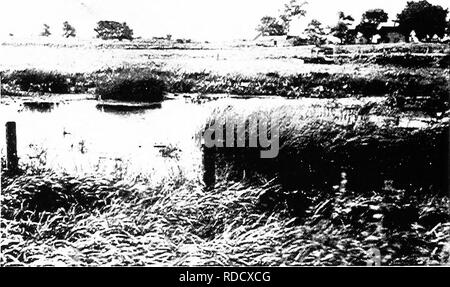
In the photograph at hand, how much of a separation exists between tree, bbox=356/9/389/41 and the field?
0.13 m

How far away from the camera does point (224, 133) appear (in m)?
3.06

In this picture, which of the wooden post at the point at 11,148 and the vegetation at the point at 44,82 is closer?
the wooden post at the point at 11,148

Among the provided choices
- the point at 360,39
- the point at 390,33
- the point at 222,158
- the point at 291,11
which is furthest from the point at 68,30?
the point at 390,33

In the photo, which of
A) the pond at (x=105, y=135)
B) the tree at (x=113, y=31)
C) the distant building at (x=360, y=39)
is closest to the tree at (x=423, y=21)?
the distant building at (x=360, y=39)

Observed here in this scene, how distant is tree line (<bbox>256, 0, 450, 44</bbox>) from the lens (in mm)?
2969

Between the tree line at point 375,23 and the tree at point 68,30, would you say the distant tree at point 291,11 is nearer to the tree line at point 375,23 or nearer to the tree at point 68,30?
the tree line at point 375,23

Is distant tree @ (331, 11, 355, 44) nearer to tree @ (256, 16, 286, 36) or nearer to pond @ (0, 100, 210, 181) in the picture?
tree @ (256, 16, 286, 36)

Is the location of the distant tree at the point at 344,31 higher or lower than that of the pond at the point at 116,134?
higher

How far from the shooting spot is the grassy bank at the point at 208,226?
2.86 metres

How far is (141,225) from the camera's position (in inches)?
118

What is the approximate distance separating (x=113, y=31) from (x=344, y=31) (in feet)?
5.05
